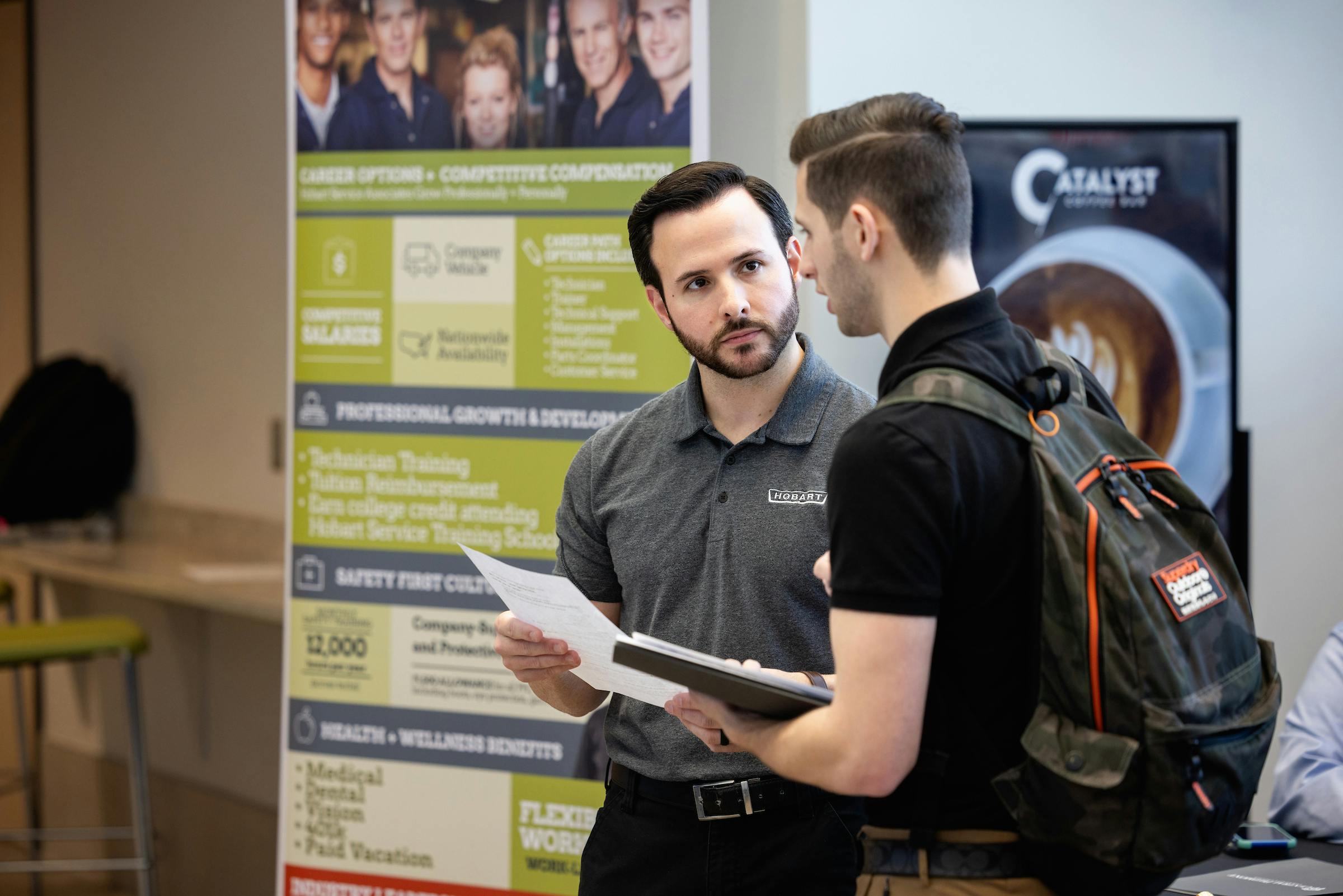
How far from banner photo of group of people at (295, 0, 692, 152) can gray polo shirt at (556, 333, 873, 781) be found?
0.92 metres

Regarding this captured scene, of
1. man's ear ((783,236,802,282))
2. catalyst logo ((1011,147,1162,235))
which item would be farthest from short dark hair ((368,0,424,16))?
catalyst logo ((1011,147,1162,235))

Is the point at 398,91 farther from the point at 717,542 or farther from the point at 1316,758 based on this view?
the point at 1316,758

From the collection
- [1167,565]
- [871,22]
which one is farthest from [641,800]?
[871,22]

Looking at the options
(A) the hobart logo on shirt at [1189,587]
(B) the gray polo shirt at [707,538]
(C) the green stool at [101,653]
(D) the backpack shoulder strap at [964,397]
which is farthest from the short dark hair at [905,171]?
(C) the green stool at [101,653]

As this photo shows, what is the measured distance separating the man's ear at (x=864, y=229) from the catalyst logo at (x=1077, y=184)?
184cm

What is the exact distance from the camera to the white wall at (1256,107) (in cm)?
282

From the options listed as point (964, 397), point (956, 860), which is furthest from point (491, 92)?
point (956, 860)

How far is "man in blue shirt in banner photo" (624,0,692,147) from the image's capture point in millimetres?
2334

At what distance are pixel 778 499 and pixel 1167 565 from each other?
583 mm

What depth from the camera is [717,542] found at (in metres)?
1.54

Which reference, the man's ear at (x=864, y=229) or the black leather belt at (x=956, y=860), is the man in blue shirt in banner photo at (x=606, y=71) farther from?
the black leather belt at (x=956, y=860)

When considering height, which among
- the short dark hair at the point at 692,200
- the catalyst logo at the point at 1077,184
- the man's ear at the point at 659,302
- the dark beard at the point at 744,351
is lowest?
the dark beard at the point at 744,351

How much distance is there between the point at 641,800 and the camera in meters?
1.58

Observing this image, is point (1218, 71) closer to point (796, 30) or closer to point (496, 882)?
point (796, 30)
